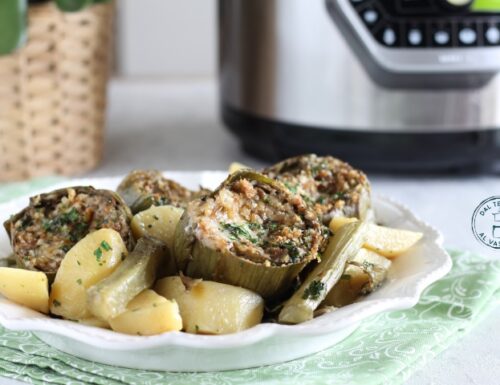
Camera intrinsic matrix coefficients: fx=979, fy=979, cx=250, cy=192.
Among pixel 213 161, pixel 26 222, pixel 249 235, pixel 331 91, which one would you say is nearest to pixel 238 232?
pixel 249 235

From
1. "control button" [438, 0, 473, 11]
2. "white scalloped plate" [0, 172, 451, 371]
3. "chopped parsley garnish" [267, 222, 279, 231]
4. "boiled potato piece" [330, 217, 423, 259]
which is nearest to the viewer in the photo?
"white scalloped plate" [0, 172, 451, 371]

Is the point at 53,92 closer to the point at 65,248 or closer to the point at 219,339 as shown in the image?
the point at 65,248

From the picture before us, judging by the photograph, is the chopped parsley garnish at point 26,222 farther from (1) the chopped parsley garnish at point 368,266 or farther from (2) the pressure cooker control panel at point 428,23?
(2) the pressure cooker control panel at point 428,23

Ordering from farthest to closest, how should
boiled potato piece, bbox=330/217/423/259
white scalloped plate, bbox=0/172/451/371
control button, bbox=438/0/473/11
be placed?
control button, bbox=438/0/473/11
boiled potato piece, bbox=330/217/423/259
white scalloped plate, bbox=0/172/451/371

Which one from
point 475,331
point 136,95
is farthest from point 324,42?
point 136,95

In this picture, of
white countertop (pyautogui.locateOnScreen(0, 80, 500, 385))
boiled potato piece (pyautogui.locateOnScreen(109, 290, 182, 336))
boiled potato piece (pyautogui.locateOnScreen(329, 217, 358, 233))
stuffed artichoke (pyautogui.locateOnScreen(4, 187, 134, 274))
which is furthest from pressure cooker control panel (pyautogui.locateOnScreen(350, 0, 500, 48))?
boiled potato piece (pyautogui.locateOnScreen(109, 290, 182, 336))

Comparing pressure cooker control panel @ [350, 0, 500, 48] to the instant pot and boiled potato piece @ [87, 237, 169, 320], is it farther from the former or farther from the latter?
boiled potato piece @ [87, 237, 169, 320]
